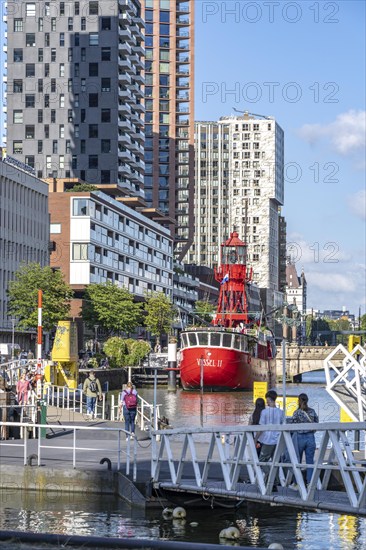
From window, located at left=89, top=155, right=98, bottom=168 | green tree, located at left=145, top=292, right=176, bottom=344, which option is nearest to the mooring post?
green tree, located at left=145, top=292, right=176, bottom=344

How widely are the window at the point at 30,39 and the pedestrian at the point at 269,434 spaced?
16516 centimetres

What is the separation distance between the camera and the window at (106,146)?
190625 millimetres

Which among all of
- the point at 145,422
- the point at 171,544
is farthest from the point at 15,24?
the point at 171,544

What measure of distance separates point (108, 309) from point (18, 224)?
14163mm

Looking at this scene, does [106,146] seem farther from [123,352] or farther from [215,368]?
[215,368]

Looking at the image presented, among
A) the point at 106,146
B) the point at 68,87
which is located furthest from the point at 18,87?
the point at 106,146

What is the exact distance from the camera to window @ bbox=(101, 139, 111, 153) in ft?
625

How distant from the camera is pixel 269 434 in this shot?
2698 cm

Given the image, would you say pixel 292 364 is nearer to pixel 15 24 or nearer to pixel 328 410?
pixel 15 24

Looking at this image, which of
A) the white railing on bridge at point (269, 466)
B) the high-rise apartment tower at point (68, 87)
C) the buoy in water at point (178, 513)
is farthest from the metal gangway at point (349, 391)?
the high-rise apartment tower at point (68, 87)

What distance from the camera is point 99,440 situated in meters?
40.0

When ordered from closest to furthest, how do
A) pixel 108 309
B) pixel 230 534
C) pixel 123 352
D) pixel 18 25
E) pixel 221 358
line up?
pixel 230 534, pixel 221 358, pixel 123 352, pixel 108 309, pixel 18 25

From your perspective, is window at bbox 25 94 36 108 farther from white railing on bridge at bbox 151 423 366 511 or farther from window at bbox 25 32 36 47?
white railing on bridge at bbox 151 423 366 511

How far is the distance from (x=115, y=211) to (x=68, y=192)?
36.5 ft
